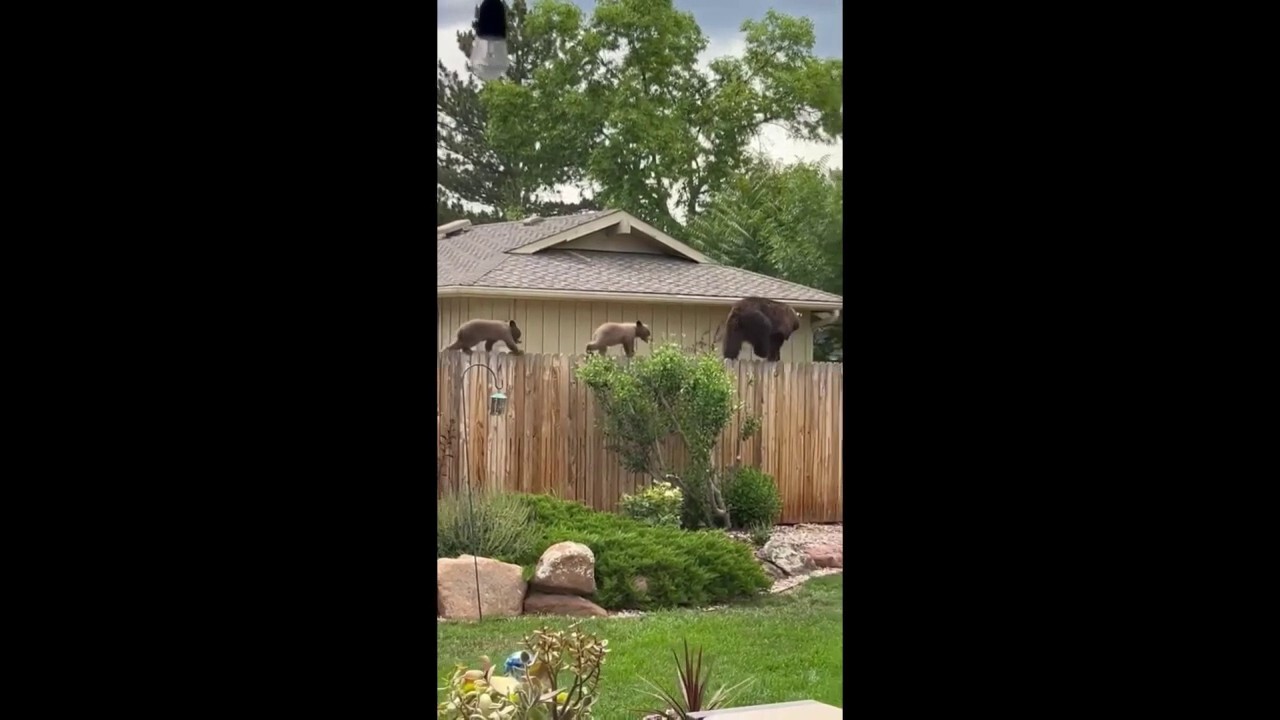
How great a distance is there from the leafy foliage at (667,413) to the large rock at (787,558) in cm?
35

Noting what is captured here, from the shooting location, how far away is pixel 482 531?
264 inches

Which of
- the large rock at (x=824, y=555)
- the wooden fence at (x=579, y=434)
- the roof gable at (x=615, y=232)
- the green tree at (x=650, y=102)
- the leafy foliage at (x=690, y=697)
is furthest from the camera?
the green tree at (x=650, y=102)

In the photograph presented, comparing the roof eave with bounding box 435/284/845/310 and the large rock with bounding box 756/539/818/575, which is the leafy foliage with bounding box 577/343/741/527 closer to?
the large rock with bounding box 756/539/818/575

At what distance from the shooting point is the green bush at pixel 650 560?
6652 millimetres

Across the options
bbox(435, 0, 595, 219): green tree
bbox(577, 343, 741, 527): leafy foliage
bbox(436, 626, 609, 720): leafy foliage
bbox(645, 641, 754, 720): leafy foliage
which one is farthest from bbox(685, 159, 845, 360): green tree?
bbox(436, 626, 609, 720): leafy foliage

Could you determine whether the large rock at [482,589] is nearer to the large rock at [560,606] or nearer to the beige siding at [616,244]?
the large rock at [560,606]

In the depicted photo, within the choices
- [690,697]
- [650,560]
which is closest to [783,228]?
[650,560]

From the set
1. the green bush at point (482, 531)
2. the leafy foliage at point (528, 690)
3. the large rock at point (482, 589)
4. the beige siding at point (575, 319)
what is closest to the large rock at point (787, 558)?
the green bush at point (482, 531)

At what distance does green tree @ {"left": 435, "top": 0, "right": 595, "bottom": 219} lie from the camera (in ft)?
42.2

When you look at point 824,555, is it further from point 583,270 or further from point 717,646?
point 583,270
